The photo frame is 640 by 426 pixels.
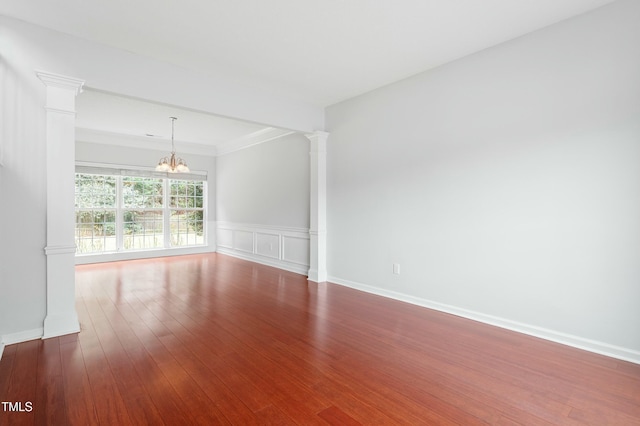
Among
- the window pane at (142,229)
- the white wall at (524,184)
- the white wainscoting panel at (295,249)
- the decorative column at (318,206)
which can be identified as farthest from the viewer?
the window pane at (142,229)

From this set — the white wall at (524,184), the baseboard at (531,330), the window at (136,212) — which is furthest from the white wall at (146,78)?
the window at (136,212)

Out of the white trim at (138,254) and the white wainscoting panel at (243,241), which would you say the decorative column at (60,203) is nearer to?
the white wainscoting panel at (243,241)

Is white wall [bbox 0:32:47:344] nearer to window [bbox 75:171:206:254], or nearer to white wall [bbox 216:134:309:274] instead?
white wall [bbox 216:134:309:274]

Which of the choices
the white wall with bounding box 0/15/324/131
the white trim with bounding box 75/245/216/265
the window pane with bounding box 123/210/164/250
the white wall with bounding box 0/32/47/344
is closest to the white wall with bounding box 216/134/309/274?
the white trim with bounding box 75/245/216/265

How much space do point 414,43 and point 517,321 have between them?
9.57 feet

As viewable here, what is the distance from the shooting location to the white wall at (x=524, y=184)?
2.51m

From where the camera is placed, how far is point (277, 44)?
3.15 metres

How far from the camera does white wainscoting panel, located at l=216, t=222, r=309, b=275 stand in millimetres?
5719

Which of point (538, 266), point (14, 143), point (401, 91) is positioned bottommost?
point (538, 266)

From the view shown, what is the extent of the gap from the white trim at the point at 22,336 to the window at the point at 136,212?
4.55 metres

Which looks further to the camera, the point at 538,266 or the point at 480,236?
the point at 480,236

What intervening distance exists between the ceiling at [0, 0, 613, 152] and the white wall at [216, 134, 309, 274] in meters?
2.04

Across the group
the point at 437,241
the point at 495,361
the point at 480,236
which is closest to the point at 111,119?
the point at 437,241

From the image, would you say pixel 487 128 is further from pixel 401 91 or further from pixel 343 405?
pixel 343 405
